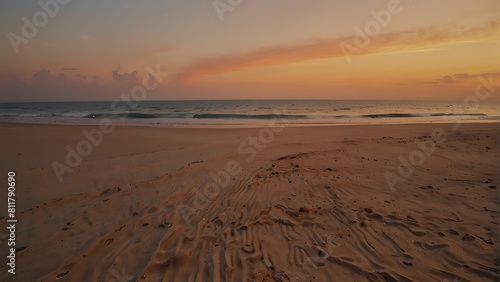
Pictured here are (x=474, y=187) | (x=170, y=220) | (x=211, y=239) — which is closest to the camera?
(x=211, y=239)

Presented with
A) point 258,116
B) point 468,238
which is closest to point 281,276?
point 468,238

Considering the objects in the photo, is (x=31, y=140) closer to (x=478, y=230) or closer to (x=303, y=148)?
(x=303, y=148)

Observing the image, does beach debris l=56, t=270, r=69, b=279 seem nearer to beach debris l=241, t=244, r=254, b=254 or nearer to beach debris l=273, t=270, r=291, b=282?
beach debris l=241, t=244, r=254, b=254

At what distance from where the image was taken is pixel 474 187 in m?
6.35

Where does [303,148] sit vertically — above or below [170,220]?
above

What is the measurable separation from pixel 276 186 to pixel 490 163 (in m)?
6.93

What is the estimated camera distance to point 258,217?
5168mm

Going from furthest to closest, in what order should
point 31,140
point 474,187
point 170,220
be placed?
point 31,140 < point 474,187 < point 170,220

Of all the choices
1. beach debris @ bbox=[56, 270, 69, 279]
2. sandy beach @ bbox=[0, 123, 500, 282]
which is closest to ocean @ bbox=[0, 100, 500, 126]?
sandy beach @ bbox=[0, 123, 500, 282]

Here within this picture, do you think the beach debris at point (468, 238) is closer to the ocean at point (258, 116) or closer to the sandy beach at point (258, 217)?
the sandy beach at point (258, 217)

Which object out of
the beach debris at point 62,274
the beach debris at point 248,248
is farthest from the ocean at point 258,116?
the beach debris at point 62,274

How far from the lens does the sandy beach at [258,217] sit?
369cm

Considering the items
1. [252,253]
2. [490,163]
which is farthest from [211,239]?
[490,163]

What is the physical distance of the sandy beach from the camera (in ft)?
12.1
